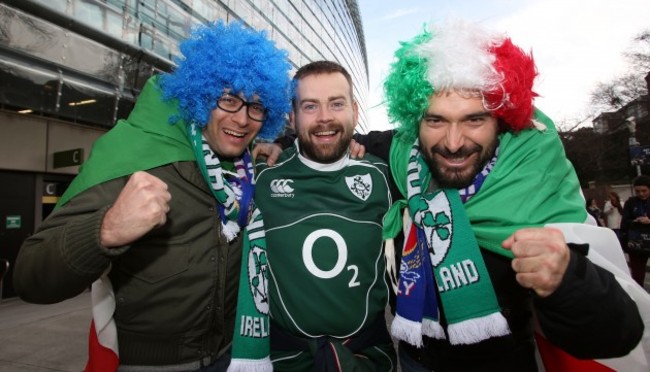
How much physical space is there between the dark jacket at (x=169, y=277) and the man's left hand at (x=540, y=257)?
4.74 ft

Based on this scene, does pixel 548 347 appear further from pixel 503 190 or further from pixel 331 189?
pixel 331 189

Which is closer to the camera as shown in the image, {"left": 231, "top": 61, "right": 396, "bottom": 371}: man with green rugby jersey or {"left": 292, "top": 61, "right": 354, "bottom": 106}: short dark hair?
{"left": 231, "top": 61, "right": 396, "bottom": 371}: man with green rugby jersey

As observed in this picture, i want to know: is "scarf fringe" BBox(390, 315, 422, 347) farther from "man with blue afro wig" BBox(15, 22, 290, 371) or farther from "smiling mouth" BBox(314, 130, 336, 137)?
"smiling mouth" BBox(314, 130, 336, 137)

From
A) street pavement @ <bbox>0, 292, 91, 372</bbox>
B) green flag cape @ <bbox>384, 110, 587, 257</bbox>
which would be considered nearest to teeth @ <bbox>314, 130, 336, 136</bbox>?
green flag cape @ <bbox>384, 110, 587, 257</bbox>

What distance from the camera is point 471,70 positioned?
203cm

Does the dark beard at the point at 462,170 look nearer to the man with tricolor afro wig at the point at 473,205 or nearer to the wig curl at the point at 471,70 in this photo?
the man with tricolor afro wig at the point at 473,205

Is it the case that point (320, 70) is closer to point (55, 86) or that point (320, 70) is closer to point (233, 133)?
point (233, 133)

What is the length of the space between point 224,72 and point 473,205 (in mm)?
1620

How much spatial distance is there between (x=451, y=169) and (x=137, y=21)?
464 inches

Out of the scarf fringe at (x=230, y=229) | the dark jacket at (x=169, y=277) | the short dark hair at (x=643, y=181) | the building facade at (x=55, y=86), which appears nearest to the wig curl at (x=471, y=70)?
the scarf fringe at (x=230, y=229)

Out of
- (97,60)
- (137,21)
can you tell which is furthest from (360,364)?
(137,21)

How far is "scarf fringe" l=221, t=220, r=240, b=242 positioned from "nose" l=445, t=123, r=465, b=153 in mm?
1221

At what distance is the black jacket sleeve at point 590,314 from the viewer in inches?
53.3

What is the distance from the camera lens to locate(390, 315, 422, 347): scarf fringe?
6.47 ft
